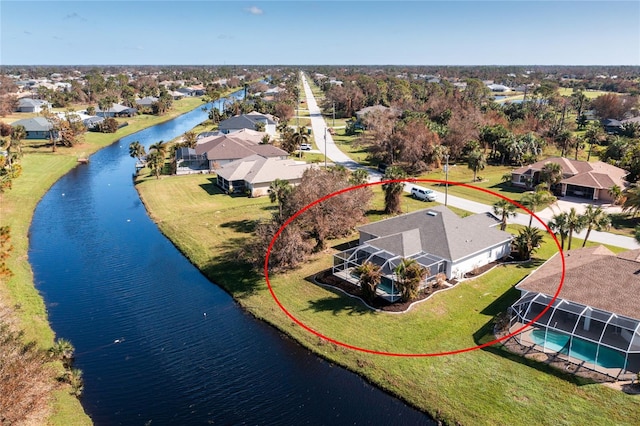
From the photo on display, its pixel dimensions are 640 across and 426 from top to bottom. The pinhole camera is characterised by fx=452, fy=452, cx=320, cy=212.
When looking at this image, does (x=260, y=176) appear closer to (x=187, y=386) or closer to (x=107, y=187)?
(x=107, y=187)

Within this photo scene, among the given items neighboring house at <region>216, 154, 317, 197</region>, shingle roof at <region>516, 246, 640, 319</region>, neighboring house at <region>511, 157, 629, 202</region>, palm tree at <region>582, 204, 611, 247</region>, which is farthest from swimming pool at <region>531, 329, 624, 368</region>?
neighboring house at <region>216, 154, 317, 197</region>

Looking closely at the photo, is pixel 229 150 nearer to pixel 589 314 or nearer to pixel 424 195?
Answer: pixel 424 195

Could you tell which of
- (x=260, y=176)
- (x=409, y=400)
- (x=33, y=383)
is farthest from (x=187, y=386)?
(x=260, y=176)

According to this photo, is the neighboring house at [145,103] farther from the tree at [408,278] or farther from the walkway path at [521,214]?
the tree at [408,278]

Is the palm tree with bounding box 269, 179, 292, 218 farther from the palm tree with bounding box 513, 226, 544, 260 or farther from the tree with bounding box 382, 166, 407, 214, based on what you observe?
the palm tree with bounding box 513, 226, 544, 260

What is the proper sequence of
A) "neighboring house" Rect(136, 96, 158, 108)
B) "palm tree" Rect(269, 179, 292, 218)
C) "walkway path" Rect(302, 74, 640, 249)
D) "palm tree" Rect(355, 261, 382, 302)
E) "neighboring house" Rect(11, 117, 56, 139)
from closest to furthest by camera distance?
"palm tree" Rect(355, 261, 382, 302)
"palm tree" Rect(269, 179, 292, 218)
"walkway path" Rect(302, 74, 640, 249)
"neighboring house" Rect(11, 117, 56, 139)
"neighboring house" Rect(136, 96, 158, 108)

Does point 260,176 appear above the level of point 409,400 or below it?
above

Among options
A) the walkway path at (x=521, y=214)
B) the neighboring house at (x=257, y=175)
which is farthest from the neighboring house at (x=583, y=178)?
the neighboring house at (x=257, y=175)
